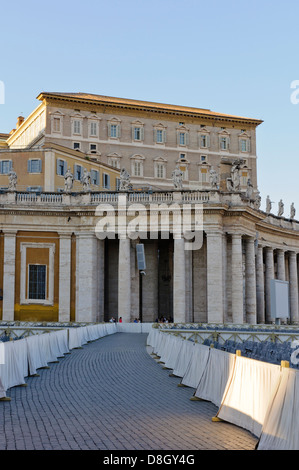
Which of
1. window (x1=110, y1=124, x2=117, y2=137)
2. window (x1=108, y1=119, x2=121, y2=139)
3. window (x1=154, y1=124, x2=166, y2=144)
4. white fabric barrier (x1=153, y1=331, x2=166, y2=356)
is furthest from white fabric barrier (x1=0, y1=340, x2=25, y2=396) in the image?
window (x1=154, y1=124, x2=166, y2=144)

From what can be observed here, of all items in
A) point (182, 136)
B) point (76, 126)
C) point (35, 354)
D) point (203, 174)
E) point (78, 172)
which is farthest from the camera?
point (203, 174)

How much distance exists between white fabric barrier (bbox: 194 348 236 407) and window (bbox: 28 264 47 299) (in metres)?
38.7

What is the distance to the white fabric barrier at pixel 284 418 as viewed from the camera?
1010cm

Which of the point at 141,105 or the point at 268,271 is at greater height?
the point at 141,105

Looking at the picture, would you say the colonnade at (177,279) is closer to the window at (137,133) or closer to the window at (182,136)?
the window at (137,133)

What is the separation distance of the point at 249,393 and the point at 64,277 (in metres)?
42.6

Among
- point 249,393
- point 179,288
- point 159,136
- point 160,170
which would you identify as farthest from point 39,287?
point 249,393

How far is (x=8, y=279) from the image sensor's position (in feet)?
175

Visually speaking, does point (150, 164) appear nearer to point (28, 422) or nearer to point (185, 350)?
point (185, 350)

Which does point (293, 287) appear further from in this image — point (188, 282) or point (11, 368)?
point (11, 368)

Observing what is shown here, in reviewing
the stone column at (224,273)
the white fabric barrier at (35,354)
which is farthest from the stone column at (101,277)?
the white fabric barrier at (35,354)

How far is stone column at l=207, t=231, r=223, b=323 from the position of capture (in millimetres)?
52062

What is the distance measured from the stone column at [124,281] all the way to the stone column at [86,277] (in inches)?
86.4

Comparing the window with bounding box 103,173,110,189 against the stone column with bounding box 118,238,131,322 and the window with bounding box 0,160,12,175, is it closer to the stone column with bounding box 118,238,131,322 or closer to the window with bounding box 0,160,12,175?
the window with bounding box 0,160,12,175
